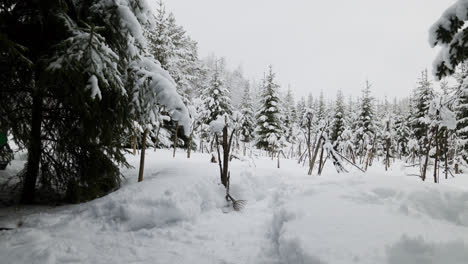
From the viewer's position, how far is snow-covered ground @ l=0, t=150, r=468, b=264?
248 centimetres

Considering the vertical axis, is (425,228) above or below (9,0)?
below

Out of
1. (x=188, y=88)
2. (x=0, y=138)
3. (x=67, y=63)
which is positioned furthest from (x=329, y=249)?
(x=188, y=88)

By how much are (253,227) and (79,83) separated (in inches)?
168

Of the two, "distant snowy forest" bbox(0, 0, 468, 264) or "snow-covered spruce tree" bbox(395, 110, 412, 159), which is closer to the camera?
"distant snowy forest" bbox(0, 0, 468, 264)

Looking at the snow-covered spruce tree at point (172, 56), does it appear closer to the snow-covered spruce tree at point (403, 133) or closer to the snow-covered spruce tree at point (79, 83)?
the snow-covered spruce tree at point (79, 83)

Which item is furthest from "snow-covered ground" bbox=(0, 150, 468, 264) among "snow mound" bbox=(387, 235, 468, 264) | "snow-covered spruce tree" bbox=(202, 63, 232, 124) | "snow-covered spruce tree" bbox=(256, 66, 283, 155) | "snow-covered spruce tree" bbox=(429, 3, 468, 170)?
"snow-covered spruce tree" bbox=(256, 66, 283, 155)

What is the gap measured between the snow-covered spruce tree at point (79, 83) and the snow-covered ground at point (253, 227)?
94 centimetres

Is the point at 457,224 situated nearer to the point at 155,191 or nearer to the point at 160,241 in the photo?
the point at 160,241

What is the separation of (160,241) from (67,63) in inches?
131

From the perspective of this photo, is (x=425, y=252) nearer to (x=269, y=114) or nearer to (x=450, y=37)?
(x=450, y=37)

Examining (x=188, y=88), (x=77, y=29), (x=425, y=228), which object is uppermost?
(x=188, y=88)

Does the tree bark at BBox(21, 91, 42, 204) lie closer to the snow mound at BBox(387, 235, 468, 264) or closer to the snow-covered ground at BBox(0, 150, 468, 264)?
the snow-covered ground at BBox(0, 150, 468, 264)

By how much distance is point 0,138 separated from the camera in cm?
413

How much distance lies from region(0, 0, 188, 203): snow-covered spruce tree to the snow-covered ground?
94cm
